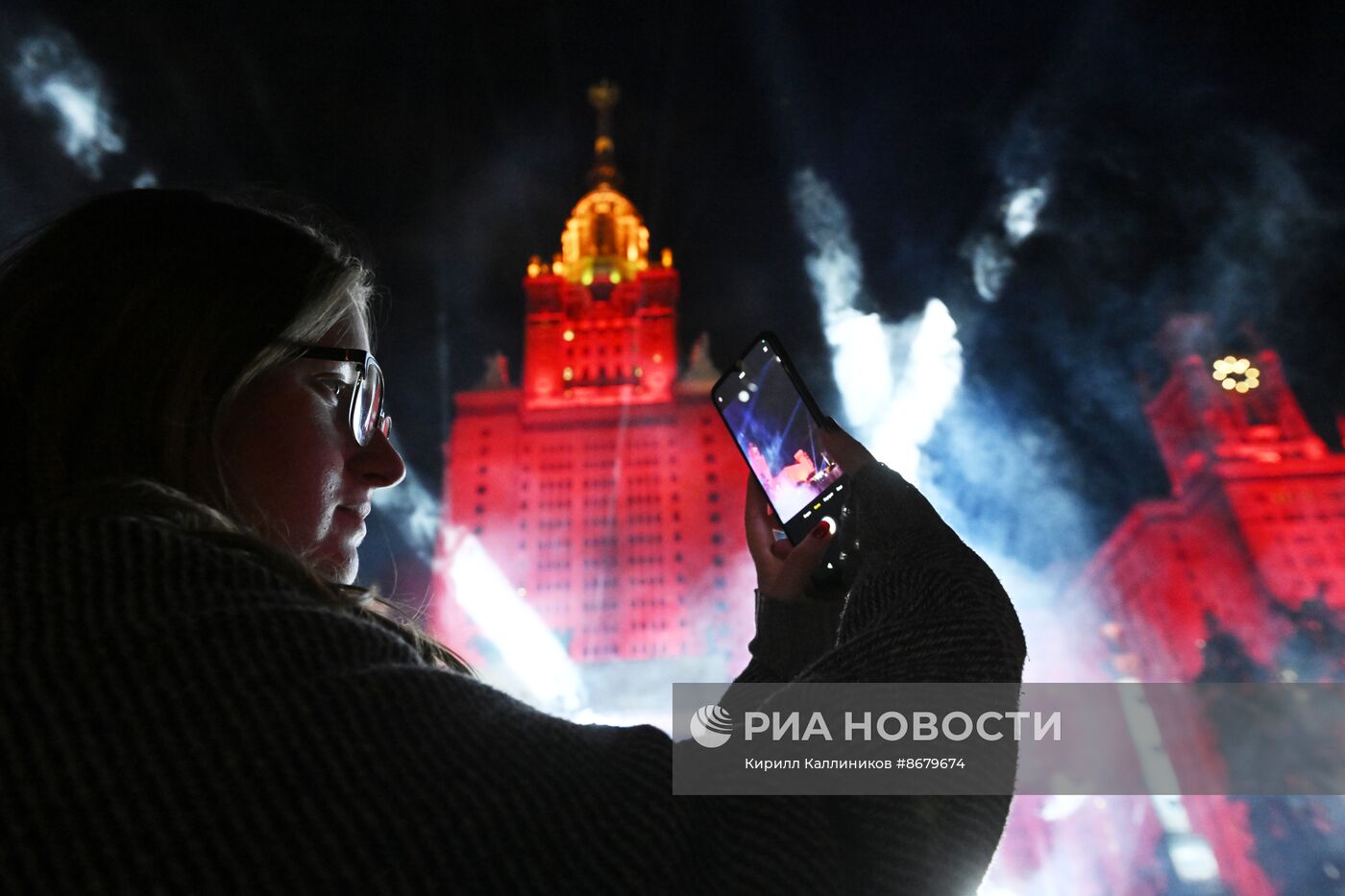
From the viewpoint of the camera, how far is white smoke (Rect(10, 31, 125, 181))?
849 centimetres

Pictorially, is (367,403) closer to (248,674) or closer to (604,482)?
(248,674)

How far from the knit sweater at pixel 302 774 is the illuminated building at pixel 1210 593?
28736 mm

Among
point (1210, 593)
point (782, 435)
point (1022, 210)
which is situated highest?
point (1022, 210)

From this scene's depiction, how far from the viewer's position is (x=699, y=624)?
2964cm

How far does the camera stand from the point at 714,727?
809 mm

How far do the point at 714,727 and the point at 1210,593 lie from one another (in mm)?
38000

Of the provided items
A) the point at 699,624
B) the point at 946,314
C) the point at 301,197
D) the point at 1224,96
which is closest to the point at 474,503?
the point at 699,624

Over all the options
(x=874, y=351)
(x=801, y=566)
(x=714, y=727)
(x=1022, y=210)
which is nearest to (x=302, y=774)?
(x=714, y=727)

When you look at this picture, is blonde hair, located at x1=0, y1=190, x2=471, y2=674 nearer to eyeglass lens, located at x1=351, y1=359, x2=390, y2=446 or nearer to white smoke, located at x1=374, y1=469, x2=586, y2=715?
eyeglass lens, located at x1=351, y1=359, x2=390, y2=446

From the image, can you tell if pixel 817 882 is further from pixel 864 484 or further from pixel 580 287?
pixel 580 287

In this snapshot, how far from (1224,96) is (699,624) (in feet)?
79.9

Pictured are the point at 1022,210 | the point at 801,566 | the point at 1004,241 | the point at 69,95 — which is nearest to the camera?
the point at 801,566

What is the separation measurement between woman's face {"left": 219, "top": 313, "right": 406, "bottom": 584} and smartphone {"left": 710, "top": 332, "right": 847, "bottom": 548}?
0.92 meters

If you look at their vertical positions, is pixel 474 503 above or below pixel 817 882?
above
